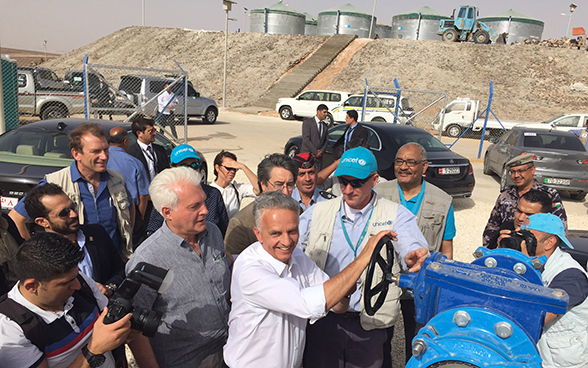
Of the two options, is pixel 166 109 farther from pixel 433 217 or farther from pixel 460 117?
pixel 460 117

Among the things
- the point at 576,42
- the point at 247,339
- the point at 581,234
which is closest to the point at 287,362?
the point at 247,339

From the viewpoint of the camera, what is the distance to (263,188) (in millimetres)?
3422

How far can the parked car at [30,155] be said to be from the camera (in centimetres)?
450

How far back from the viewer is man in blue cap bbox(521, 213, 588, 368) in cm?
219

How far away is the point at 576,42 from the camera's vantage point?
33.2 metres

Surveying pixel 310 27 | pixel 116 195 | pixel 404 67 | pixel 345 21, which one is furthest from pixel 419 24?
pixel 116 195

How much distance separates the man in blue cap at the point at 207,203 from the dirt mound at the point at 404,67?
85.8ft

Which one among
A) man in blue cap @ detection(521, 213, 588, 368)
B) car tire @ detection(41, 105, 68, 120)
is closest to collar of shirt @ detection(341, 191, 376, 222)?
man in blue cap @ detection(521, 213, 588, 368)

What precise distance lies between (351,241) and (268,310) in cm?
79

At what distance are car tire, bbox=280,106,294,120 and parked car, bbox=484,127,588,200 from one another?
14503mm

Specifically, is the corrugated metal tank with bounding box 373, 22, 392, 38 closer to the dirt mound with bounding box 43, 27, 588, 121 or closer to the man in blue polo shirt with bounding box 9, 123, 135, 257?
the dirt mound with bounding box 43, 27, 588, 121

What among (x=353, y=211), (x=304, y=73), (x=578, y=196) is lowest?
(x=578, y=196)

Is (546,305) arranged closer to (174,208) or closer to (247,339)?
(247,339)

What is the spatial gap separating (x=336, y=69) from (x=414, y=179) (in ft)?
104
